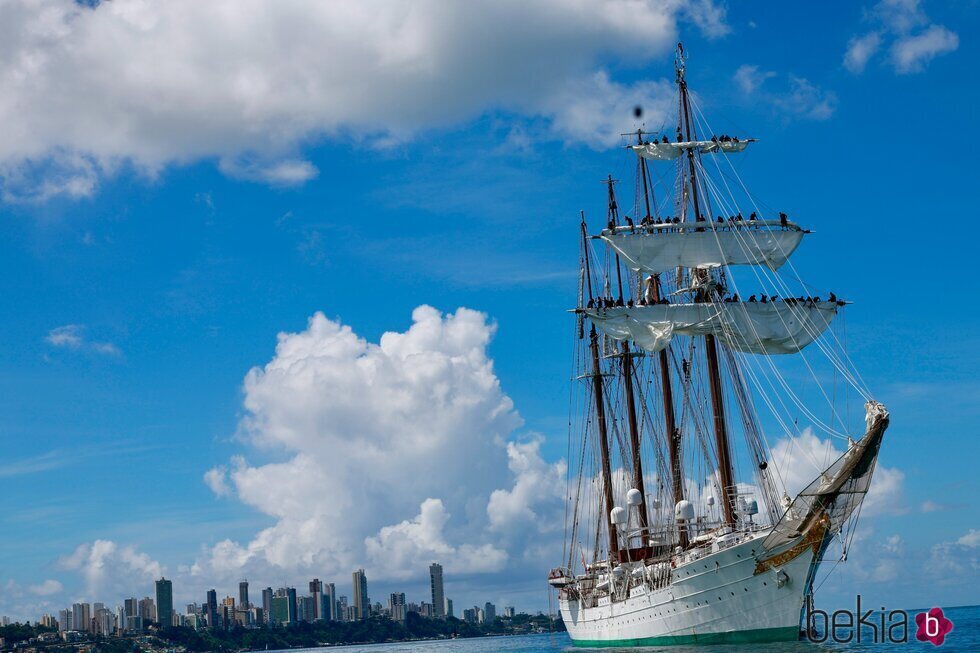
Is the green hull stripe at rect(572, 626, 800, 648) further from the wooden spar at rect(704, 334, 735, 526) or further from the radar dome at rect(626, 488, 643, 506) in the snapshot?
the radar dome at rect(626, 488, 643, 506)

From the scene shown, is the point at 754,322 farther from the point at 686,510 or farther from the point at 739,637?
the point at 739,637

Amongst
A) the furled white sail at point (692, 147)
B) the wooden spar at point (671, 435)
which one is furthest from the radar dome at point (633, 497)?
the furled white sail at point (692, 147)

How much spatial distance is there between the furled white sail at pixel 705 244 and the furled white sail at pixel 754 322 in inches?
160

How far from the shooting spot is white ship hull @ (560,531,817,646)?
65.9m

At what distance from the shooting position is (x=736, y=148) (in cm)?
8562

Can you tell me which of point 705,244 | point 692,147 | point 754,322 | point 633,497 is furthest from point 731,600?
point 692,147

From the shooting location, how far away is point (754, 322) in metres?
80.1

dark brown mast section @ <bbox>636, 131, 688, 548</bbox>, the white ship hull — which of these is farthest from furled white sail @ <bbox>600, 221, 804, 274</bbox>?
the white ship hull

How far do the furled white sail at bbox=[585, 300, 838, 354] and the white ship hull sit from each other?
17.3m

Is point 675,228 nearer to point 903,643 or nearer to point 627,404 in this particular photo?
point 627,404

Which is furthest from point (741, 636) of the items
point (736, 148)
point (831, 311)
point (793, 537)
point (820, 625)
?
point (736, 148)

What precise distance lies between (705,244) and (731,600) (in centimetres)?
2657

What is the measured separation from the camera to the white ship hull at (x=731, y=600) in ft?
216

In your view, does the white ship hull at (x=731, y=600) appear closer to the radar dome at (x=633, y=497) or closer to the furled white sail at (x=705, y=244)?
the radar dome at (x=633, y=497)
